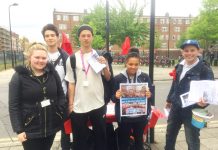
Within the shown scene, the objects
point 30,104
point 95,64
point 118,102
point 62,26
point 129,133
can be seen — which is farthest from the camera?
point 62,26

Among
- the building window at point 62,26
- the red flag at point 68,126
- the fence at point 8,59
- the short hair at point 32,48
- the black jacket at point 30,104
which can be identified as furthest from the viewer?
the building window at point 62,26

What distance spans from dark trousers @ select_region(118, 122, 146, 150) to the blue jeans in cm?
43

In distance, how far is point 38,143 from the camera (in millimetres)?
2988

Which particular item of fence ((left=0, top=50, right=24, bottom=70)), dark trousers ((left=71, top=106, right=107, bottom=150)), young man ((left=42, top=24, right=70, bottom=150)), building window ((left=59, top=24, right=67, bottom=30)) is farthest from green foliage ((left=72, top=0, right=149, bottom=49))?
building window ((left=59, top=24, right=67, bottom=30))

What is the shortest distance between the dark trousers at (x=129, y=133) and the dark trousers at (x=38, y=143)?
1065 millimetres

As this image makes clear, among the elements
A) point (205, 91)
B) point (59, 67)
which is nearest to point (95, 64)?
point (59, 67)

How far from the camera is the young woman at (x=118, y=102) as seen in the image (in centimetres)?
349

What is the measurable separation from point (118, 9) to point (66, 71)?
77.6ft

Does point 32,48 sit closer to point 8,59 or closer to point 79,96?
point 79,96

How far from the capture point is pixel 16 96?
9.16 feet

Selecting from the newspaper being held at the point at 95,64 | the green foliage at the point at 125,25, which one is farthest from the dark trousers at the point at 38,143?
the green foliage at the point at 125,25

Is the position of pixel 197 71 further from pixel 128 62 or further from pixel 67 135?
pixel 67 135

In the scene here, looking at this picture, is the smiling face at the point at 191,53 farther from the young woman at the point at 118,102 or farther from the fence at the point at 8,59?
the fence at the point at 8,59

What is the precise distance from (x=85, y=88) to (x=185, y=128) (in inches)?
58.4
